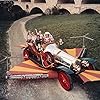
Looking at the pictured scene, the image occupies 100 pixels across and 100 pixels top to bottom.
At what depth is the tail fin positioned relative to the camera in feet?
69.3

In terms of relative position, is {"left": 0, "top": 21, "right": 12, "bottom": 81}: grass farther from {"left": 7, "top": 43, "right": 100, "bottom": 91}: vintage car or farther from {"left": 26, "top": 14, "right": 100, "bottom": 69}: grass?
{"left": 26, "top": 14, "right": 100, "bottom": 69}: grass

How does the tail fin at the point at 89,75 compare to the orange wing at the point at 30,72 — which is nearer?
the tail fin at the point at 89,75

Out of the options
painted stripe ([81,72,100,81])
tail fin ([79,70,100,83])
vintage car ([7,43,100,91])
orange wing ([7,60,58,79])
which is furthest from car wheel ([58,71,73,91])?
painted stripe ([81,72,100,81])

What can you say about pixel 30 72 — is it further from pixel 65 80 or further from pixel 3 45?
pixel 3 45

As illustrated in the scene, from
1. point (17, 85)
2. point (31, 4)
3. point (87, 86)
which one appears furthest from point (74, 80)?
point (31, 4)

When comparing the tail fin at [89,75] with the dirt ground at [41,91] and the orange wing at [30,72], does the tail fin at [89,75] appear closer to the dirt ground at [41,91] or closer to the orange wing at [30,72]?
the dirt ground at [41,91]

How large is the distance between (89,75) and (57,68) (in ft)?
7.38

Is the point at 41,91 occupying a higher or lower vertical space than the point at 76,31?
lower

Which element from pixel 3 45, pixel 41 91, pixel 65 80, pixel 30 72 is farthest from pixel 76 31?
pixel 41 91

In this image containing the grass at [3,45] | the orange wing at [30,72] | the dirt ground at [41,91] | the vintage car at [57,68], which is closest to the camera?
the dirt ground at [41,91]

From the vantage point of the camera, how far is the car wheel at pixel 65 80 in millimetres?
21547

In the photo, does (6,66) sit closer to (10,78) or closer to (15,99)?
(10,78)

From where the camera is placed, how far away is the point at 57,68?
74.2 ft

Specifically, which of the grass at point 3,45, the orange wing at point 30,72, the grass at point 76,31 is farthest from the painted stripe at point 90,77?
the grass at point 3,45
